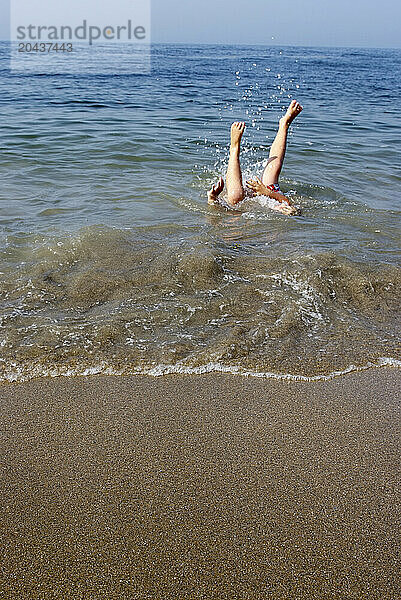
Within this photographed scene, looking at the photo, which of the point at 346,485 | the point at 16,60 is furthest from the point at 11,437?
the point at 16,60

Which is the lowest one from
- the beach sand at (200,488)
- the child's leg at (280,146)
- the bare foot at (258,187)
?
the beach sand at (200,488)

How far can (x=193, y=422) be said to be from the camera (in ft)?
8.36

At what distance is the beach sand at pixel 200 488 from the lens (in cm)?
179

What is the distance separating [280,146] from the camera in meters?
6.12

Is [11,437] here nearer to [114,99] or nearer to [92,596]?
[92,596]

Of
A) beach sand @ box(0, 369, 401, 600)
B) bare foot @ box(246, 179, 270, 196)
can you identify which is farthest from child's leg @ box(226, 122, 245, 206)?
beach sand @ box(0, 369, 401, 600)

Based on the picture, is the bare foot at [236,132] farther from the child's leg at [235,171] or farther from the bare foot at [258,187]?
the bare foot at [258,187]

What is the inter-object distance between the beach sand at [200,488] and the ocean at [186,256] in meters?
0.29

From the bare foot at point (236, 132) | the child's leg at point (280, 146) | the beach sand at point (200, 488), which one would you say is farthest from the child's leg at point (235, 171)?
the beach sand at point (200, 488)

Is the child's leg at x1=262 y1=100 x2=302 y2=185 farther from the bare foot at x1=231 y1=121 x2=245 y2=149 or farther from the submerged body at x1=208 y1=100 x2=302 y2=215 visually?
the bare foot at x1=231 y1=121 x2=245 y2=149

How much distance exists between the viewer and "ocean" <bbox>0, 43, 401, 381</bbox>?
3.15m

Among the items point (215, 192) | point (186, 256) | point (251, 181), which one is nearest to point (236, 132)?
point (251, 181)

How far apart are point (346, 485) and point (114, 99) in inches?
567

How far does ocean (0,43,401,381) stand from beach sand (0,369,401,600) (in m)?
0.29
